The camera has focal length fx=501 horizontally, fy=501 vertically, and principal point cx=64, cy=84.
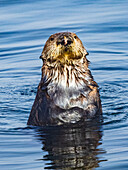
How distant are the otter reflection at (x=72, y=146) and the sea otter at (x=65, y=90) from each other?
17 centimetres

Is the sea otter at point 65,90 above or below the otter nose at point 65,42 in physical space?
below

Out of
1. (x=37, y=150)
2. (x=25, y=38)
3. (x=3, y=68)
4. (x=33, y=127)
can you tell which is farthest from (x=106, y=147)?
(x=25, y=38)

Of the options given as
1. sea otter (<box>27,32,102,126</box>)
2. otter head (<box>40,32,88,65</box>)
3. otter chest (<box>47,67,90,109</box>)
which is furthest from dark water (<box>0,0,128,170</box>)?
otter head (<box>40,32,88,65</box>)

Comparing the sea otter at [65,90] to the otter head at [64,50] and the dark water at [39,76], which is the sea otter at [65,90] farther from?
the dark water at [39,76]

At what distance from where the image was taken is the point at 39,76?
10492 millimetres

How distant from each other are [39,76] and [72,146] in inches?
175

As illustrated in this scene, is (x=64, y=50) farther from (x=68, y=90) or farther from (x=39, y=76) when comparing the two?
(x=39, y=76)

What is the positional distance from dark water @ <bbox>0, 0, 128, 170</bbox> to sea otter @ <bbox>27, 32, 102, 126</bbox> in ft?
0.64

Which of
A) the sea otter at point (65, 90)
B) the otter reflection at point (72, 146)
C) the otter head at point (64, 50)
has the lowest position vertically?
the otter reflection at point (72, 146)

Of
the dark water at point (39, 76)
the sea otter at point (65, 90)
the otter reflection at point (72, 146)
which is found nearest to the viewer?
the otter reflection at point (72, 146)

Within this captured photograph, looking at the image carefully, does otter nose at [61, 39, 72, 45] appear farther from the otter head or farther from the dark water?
the dark water

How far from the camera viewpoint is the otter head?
6801mm

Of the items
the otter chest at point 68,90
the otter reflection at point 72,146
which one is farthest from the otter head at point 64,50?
the otter reflection at point 72,146

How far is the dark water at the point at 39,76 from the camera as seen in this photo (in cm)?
589
